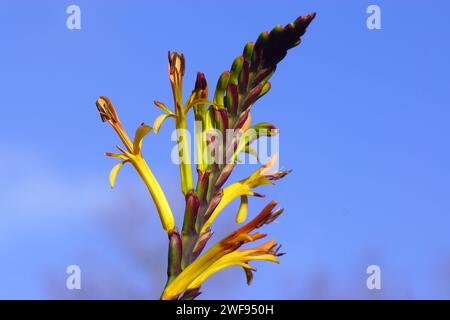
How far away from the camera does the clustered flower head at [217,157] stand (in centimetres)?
709

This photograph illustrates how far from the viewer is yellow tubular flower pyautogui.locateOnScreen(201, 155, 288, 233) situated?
7574 millimetres

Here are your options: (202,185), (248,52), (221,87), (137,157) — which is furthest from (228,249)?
(248,52)

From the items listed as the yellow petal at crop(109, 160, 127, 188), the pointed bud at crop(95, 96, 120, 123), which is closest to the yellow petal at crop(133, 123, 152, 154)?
the yellow petal at crop(109, 160, 127, 188)

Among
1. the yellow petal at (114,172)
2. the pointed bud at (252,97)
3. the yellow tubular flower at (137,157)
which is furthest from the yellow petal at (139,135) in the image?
the pointed bud at (252,97)

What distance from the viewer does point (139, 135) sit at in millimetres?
7707

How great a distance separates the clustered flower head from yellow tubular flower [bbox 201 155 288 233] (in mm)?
11

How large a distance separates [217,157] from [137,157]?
1060 mm

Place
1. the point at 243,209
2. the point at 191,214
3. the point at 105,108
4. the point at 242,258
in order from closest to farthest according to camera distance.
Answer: the point at 191,214, the point at 242,258, the point at 243,209, the point at 105,108

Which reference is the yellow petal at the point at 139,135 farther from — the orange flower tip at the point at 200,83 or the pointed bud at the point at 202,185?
the pointed bud at the point at 202,185

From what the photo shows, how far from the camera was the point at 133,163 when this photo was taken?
792cm

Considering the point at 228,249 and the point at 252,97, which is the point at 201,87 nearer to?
the point at 252,97
